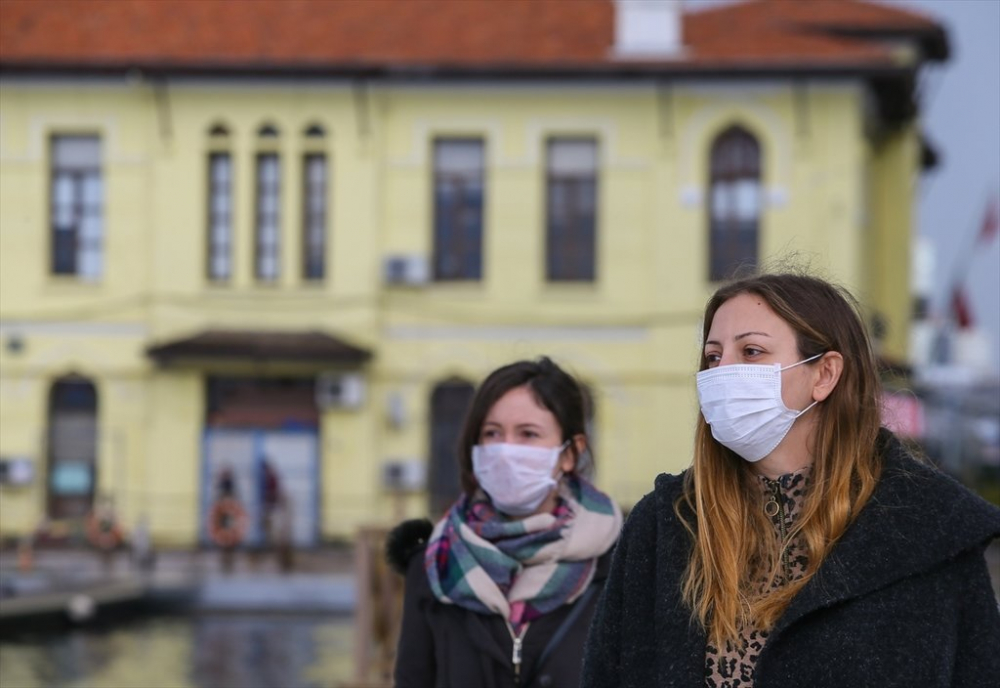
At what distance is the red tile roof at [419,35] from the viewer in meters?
30.3

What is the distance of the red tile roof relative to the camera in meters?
30.3

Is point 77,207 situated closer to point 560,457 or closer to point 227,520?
point 227,520

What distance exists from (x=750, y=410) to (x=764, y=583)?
308 mm

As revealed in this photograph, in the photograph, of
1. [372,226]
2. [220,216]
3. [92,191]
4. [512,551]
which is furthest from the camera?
[372,226]

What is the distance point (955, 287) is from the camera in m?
42.9

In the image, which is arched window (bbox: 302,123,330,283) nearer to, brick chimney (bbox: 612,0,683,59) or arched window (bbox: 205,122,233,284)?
arched window (bbox: 205,122,233,284)

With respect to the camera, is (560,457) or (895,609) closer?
(895,609)

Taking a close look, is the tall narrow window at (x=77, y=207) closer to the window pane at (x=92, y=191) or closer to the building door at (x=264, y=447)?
the window pane at (x=92, y=191)

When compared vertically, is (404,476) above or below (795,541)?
below

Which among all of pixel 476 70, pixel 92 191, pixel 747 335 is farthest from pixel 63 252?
pixel 747 335

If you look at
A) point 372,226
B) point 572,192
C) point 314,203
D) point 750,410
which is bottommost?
point 750,410

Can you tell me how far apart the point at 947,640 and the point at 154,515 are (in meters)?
28.4

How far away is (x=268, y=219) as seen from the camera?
3133 centimetres

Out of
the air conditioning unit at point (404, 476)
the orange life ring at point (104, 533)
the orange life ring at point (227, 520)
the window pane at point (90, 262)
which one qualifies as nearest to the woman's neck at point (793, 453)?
the orange life ring at point (104, 533)
